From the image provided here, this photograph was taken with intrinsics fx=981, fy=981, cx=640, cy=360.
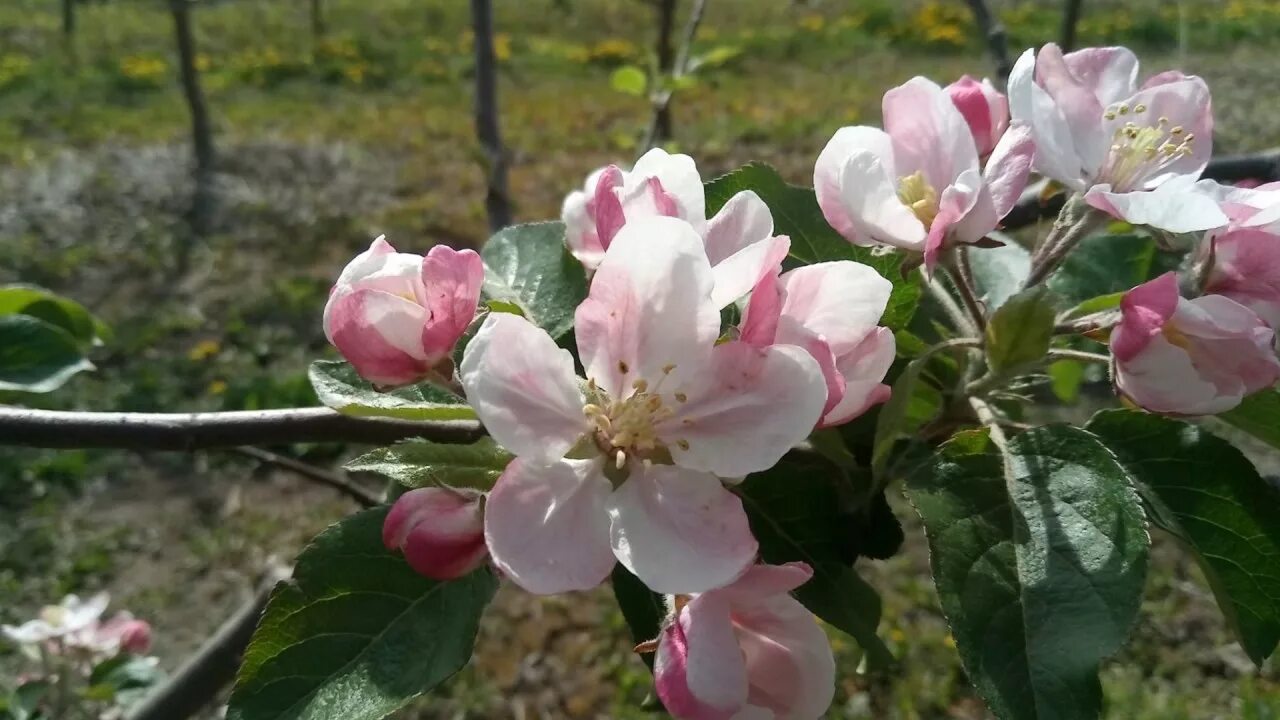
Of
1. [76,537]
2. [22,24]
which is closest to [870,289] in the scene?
[76,537]

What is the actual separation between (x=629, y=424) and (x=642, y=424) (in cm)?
1

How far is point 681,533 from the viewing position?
0.65 metres

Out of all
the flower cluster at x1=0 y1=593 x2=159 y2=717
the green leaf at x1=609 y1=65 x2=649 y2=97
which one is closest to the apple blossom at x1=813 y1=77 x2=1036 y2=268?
the green leaf at x1=609 y1=65 x2=649 y2=97

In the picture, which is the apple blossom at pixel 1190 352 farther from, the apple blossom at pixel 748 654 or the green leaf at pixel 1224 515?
the apple blossom at pixel 748 654

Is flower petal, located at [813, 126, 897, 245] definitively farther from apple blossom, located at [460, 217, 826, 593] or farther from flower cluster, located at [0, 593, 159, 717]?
flower cluster, located at [0, 593, 159, 717]

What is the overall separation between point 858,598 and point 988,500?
0.41 ft

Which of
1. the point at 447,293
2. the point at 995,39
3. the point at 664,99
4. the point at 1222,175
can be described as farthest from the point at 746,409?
the point at 664,99

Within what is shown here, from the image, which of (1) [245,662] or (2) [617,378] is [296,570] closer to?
(1) [245,662]

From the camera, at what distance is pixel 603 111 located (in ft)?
30.5

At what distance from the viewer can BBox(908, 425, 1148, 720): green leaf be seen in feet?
2.09

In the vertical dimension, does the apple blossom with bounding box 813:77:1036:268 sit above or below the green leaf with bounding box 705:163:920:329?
above

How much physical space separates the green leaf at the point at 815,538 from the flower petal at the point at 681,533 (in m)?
0.12

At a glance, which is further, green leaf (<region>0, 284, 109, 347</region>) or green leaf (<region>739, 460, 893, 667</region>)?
green leaf (<region>0, 284, 109, 347</region>)

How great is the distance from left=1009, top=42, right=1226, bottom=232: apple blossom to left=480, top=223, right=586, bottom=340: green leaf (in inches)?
17.3
